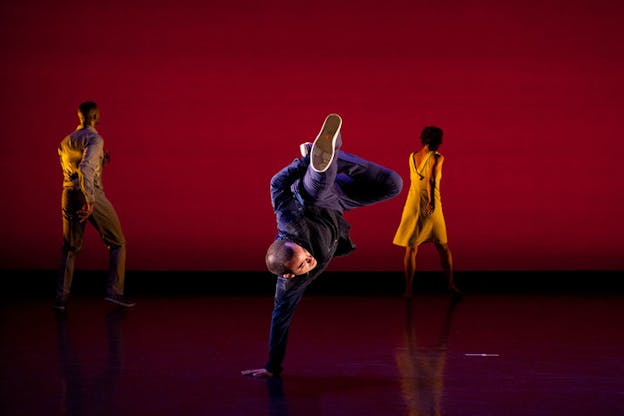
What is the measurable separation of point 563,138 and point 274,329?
4.75 meters

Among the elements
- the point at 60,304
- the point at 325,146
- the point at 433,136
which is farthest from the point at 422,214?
the point at 325,146

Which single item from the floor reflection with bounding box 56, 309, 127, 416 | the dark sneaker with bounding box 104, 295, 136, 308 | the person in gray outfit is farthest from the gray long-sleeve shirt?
the floor reflection with bounding box 56, 309, 127, 416

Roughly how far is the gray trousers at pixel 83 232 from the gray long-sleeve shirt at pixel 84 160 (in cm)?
8

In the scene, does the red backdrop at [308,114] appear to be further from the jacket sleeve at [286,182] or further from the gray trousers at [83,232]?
the jacket sleeve at [286,182]

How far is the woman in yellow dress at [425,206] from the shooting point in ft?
22.6

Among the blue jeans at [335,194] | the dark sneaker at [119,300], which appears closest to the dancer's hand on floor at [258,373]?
the blue jeans at [335,194]

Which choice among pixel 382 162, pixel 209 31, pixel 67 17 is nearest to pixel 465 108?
pixel 382 162

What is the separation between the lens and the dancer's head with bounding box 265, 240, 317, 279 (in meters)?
3.71

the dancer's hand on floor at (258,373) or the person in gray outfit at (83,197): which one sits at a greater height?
the person in gray outfit at (83,197)

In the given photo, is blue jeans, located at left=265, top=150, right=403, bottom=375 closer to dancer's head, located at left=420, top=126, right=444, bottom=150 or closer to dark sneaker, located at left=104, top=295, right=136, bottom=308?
dark sneaker, located at left=104, top=295, right=136, bottom=308

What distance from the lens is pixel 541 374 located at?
166 inches

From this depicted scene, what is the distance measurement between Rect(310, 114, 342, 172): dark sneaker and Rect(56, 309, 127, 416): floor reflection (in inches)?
49.0

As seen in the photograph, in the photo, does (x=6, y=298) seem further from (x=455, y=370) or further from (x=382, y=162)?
(x=455, y=370)

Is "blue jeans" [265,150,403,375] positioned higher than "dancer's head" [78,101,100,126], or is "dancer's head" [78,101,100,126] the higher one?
"dancer's head" [78,101,100,126]
